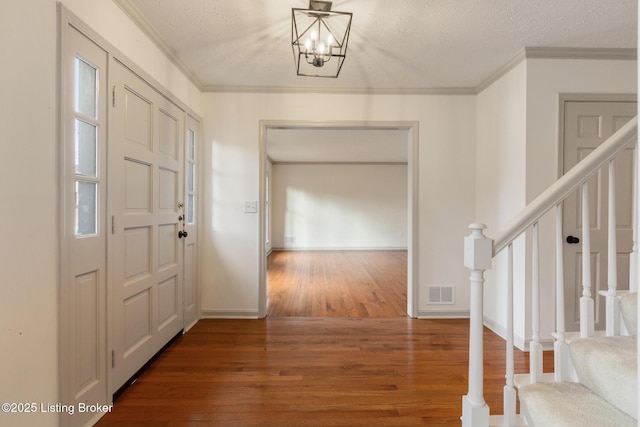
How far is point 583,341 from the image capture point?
1.20 metres

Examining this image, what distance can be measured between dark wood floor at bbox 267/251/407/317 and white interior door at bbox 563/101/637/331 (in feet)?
5.21

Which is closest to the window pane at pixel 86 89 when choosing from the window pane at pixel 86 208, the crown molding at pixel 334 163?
the window pane at pixel 86 208

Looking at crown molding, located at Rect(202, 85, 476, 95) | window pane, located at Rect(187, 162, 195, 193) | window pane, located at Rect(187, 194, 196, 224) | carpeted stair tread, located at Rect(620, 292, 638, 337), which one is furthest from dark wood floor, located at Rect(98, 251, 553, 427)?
crown molding, located at Rect(202, 85, 476, 95)

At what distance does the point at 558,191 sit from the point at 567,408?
2.66ft

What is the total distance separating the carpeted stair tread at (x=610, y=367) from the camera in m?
1.00

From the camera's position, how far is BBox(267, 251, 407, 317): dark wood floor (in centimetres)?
336

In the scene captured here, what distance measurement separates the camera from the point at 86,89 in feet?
5.15

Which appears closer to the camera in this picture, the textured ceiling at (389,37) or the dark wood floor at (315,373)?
the dark wood floor at (315,373)

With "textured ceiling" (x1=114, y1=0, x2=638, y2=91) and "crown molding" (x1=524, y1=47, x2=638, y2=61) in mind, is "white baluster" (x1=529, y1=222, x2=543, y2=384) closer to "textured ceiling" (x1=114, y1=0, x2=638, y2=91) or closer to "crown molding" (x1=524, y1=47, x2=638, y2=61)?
"textured ceiling" (x1=114, y1=0, x2=638, y2=91)

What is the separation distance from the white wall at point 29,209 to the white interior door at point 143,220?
405 mm

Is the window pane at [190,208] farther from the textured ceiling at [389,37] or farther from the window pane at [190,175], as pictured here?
the textured ceiling at [389,37]

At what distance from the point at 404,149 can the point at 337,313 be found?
447 cm

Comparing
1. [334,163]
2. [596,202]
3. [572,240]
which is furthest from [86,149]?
[334,163]

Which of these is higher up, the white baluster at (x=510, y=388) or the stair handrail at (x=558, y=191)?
the stair handrail at (x=558, y=191)
